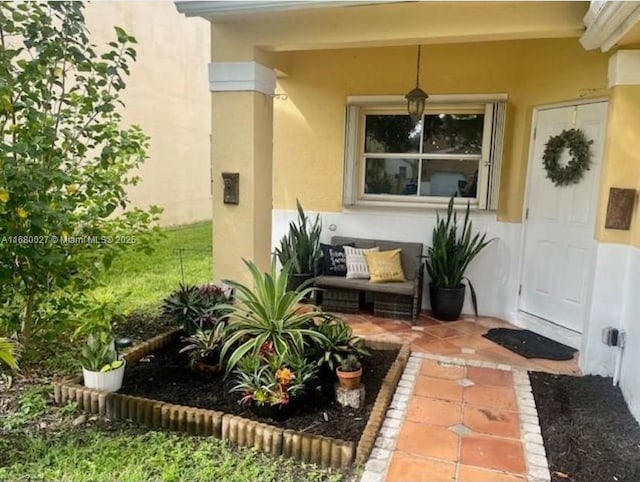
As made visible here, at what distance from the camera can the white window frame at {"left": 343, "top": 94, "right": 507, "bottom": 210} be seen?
458cm

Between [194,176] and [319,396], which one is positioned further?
[194,176]

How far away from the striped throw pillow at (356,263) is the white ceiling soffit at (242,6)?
246 cm

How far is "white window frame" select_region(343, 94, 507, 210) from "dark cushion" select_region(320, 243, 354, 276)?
590 mm

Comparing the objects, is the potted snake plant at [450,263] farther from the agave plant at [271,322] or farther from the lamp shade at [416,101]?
the agave plant at [271,322]

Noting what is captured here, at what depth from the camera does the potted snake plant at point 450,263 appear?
180 inches

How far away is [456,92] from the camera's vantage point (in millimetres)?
4727

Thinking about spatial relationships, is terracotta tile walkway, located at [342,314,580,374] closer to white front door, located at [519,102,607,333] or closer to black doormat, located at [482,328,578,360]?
black doormat, located at [482,328,578,360]

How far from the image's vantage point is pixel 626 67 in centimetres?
313

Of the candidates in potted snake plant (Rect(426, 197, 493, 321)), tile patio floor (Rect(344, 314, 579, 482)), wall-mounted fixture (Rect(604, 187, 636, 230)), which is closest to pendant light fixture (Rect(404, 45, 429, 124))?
potted snake plant (Rect(426, 197, 493, 321))

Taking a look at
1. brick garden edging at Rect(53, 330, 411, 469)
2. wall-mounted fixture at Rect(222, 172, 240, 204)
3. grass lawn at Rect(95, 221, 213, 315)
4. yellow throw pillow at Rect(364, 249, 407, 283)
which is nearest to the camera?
brick garden edging at Rect(53, 330, 411, 469)

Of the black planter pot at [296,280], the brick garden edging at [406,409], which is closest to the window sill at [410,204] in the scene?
the black planter pot at [296,280]

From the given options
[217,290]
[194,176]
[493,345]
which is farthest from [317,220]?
[194,176]

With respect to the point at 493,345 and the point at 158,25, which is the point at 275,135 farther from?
the point at 158,25

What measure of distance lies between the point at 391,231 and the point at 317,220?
2.88 feet
